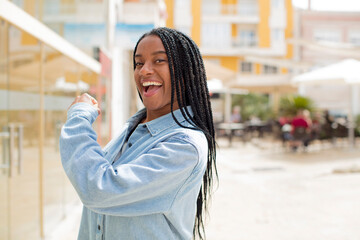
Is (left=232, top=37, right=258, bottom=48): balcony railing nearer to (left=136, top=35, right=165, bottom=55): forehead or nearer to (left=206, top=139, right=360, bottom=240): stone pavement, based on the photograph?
(left=206, top=139, right=360, bottom=240): stone pavement

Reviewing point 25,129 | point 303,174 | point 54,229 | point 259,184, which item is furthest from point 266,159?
point 25,129

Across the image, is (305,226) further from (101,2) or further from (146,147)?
(101,2)

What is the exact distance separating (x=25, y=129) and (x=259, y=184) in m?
5.11

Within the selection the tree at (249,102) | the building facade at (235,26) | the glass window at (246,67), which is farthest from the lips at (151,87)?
the glass window at (246,67)

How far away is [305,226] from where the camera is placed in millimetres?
4789

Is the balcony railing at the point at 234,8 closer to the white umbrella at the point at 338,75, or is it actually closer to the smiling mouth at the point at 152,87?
the white umbrella at the point at 338,75

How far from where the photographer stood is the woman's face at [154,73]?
1308mm

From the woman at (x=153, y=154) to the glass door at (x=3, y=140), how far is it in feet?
5.53

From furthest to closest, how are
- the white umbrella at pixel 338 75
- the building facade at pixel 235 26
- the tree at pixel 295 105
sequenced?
1. the building facade at pixel 235 26
2. the tree at pixel 295 105
3. the white umbrella at pixel 338 75

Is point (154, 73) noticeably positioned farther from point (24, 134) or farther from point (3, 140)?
point (24, 134)

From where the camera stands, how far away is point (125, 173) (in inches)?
45.1

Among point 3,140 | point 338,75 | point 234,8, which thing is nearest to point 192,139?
point 3,140

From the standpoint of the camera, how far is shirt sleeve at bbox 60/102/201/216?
113cm

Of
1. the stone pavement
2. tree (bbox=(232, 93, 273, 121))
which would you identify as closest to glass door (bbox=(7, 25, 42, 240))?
the stone pavement
